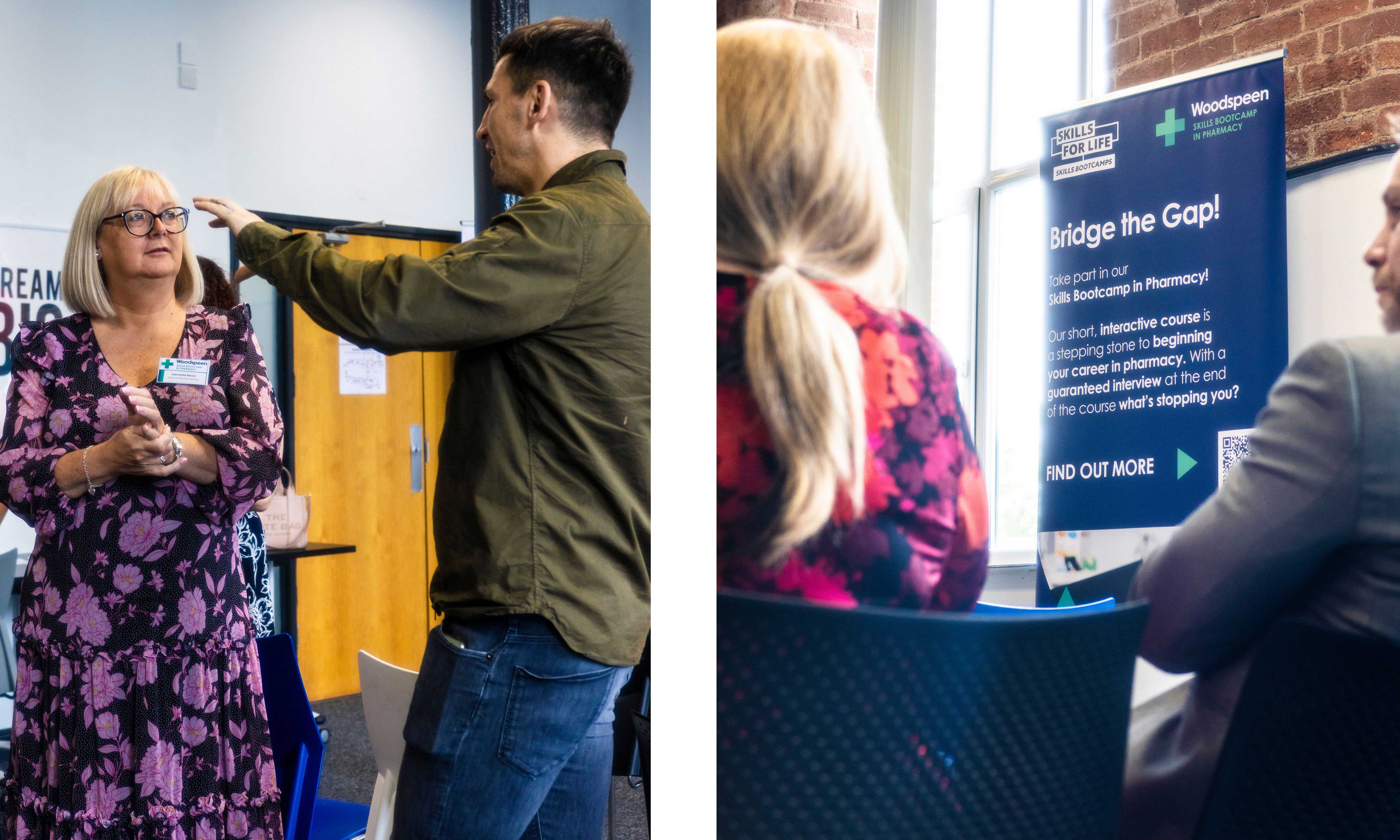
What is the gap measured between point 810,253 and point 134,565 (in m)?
1.30

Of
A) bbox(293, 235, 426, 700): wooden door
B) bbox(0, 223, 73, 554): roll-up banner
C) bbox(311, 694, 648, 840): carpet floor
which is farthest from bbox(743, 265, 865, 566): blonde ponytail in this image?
bbox(293, 235, 426, 700): wooden door

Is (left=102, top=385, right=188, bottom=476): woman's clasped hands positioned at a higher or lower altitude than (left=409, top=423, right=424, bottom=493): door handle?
higher

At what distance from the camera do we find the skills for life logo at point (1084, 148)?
35.3 inches

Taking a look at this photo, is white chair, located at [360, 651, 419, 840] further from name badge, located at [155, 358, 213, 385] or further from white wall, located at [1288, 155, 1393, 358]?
white wall, located at [1288, 155, 1393, 358]

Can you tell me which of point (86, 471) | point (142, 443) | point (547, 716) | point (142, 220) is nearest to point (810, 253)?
point (547, 716)

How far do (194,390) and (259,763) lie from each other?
669 millimetres

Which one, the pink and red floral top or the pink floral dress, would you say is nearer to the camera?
the pink and red floral top

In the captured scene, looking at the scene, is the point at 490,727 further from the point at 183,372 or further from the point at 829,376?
the point at 183,372

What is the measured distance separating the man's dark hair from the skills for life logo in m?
0.60

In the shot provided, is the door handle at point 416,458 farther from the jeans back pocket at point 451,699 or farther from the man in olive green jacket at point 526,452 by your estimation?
the jeans back pocket at point 451,699

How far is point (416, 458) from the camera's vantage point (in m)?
Result: 5.08

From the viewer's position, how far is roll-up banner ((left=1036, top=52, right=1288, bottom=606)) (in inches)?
33.4

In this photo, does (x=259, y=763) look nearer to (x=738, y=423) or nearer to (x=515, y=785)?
(x=515, y=785)

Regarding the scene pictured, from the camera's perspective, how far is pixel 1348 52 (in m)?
0.83
